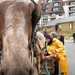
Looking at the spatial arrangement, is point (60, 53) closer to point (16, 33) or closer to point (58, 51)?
point (58, 51)

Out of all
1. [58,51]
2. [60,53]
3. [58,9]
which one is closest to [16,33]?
[58,51]

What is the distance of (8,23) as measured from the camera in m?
3.45

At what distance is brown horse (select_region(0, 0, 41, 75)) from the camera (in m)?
3.01

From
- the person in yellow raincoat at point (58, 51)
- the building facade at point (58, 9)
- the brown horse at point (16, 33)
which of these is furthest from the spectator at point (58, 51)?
the building facade at point (58, 9)

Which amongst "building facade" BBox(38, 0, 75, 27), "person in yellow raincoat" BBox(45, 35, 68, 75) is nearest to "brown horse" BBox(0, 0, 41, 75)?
"person in yellow raincoat" BBox(45, 35, 68, 75)

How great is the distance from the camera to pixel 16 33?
3.31m

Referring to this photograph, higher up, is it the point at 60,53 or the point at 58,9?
the point at 58,9

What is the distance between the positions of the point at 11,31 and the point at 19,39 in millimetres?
176

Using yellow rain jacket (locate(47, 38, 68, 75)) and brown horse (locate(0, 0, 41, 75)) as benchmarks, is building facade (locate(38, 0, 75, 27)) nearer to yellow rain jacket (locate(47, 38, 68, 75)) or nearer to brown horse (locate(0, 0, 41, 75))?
yellow rain jacket (locate(47, 38, 68, 75))

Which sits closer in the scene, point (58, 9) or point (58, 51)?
point (58, 51)

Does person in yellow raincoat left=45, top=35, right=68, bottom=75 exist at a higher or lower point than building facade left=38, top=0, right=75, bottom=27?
lower

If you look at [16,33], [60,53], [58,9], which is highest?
[58,9]

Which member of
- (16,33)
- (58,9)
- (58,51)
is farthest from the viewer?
(58,9)

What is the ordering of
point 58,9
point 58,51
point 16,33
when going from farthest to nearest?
point 58,9 < point 58,51 < point 16,33
